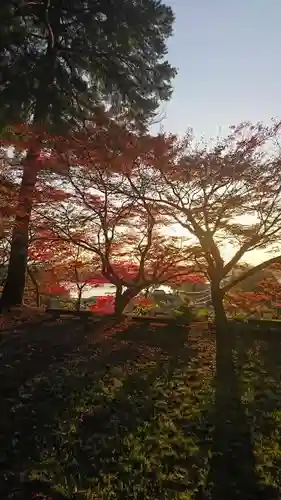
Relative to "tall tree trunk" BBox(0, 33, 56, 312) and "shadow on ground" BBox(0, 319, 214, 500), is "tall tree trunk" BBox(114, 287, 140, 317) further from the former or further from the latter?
"shadow on ground" BBox(0, 319, 214, 500)

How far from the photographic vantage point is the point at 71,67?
30.9 feet

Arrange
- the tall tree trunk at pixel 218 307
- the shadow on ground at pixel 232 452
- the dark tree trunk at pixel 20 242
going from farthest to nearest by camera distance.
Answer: the dark tree trunk at pixel 20 242 < the tall tree trunk at pixel 218 307 < the shadow on ground at pixel 232 452

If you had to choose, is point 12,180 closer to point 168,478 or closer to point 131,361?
point 131,361

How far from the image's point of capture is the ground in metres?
2.85

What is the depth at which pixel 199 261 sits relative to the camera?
9375mm

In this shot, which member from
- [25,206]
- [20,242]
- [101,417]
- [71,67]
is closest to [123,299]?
[20,242]

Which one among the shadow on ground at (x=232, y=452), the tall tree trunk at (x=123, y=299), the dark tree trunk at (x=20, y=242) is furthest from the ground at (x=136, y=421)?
the dark tree trunk at (x=20, y=242)

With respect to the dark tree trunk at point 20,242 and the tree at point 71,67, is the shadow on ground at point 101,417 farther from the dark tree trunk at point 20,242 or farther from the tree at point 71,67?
the tree at point 71,67

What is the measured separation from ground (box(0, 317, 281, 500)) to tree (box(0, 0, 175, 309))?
393 centimetres

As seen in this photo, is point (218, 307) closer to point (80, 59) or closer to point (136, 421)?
point (136, 421)

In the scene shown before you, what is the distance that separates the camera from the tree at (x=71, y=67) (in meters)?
8.68

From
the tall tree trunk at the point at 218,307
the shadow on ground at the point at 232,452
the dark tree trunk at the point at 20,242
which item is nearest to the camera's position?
the shadow on ground at the point at 232,452

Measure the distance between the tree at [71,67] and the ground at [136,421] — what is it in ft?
12.9

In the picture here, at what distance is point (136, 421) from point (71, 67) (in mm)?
8207
